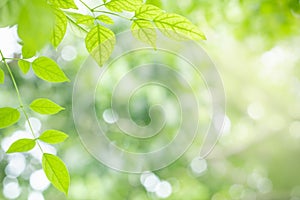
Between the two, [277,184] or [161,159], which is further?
[277,184]

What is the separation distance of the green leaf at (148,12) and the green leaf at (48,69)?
0.06 metres

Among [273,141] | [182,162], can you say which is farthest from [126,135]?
[273,141]

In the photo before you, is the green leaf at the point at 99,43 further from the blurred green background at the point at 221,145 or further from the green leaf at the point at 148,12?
the blurred green background at the point at 221,145

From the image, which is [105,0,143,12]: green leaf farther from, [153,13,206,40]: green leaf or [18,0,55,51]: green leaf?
[18,0,55,51]: green leaf

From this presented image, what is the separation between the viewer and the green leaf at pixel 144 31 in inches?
11.4

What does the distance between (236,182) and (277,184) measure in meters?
0.28

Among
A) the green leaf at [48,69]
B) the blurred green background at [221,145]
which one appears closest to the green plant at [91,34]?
the green leaf at [48,69]

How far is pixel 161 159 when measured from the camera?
2461 mm

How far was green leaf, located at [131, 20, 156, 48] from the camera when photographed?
29 cm

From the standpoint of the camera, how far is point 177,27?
282 mm

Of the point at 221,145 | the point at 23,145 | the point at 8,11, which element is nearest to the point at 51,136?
the point at 23,145

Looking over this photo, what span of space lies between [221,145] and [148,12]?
8.94ft

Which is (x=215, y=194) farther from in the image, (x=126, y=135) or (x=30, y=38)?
(x=30, y=38)

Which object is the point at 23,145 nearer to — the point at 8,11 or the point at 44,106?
the point at 44,106
